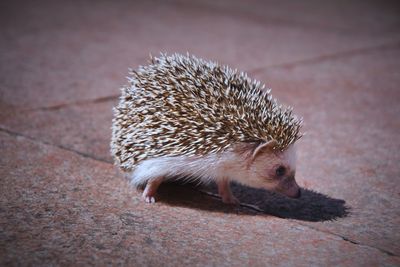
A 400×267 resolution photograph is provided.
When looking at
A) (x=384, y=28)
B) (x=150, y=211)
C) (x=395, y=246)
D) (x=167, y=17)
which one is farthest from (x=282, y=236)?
(x=384, y=28)

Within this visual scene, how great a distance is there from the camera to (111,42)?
8477 mm

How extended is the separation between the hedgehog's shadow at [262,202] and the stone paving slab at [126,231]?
0.16ft

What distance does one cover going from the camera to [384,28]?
35.6ft

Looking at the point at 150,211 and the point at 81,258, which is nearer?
the point at 81,258

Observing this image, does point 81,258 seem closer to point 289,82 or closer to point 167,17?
point 289,82

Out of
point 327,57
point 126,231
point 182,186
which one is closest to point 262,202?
point 182,186

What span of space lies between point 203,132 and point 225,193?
61cm

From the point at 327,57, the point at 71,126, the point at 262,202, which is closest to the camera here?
the point at 262,202

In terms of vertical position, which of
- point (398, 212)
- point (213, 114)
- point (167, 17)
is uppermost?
point (167, 17)

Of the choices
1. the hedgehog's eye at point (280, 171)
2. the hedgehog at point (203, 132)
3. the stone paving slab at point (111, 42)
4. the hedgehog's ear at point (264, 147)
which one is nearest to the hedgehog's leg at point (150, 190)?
the hedgehog at point (203, 132)

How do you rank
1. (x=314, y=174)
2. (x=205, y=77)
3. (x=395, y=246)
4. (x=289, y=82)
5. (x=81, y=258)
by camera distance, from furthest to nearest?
(x=289, y=82) < (x=314, y=174) < (x=205, y=77) < (x=395, y=246) < (x=81, y=258)

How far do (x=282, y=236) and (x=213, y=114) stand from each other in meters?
0.98

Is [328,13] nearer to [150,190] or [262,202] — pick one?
[262,202]

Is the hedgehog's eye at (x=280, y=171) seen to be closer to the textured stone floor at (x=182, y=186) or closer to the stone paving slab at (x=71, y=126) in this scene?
the textured stone floor at (x=182, y=186)
